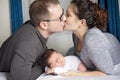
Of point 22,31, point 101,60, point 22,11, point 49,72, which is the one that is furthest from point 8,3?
point 101,60

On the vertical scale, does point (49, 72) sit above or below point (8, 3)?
below

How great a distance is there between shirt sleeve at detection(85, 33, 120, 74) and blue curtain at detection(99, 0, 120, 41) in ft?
2.62

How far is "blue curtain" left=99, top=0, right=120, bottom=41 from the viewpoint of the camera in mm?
2393

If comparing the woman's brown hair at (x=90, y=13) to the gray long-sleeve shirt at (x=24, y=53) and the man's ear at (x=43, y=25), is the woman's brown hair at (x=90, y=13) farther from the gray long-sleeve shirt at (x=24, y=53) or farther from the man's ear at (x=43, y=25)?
the gray long-sleeve shirt at (x=24, y=53)

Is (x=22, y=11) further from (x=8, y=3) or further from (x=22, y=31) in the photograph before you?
(x=22, y=31)

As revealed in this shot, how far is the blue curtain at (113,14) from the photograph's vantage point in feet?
7.85

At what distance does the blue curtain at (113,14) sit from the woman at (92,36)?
0.53m

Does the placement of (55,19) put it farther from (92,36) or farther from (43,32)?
(92,36)

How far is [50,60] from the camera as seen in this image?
175cm

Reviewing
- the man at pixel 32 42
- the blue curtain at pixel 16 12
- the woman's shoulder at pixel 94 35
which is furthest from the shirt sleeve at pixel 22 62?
the blue curtain at pixel 16 12

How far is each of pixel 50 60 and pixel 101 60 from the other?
395 mm

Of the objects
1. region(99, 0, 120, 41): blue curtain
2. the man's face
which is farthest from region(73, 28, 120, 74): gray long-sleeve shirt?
region(99, 0, 120, 41): blue curtain

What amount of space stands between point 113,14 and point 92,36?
0.84 meters

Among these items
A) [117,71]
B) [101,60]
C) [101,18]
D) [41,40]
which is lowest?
[117,71]
